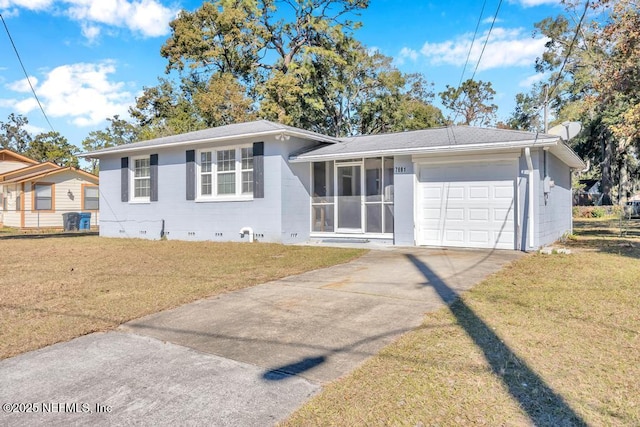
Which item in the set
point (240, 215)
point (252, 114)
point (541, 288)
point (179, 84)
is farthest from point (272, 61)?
point (541, 288)

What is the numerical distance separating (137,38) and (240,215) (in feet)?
38.5

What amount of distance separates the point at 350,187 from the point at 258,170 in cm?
278

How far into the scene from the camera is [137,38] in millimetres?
19062

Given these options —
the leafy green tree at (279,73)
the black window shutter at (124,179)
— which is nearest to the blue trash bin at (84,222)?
the black window shutter at (124,179)

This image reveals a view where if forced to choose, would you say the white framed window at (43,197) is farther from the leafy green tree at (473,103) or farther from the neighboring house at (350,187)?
the leafy green tree at (473,103)

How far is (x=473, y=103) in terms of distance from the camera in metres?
37.2

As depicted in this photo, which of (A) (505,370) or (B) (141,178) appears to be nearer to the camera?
(A) (505,370)

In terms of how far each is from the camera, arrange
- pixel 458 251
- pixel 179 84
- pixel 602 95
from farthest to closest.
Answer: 1. pixel 179 84
2. pixel 602 95
3. pixel 458 251

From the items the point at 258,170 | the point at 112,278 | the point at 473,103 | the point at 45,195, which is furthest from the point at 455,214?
the point at 473,103

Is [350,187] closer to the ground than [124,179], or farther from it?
closer to the ground

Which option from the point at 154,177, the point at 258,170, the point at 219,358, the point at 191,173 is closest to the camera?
the point at 219,358

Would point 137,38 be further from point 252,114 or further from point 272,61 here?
point 272,61

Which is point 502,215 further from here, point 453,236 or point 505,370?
point 505,370

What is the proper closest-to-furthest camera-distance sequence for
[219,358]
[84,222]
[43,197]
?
[219,358]
[84,222]
[43,197]
